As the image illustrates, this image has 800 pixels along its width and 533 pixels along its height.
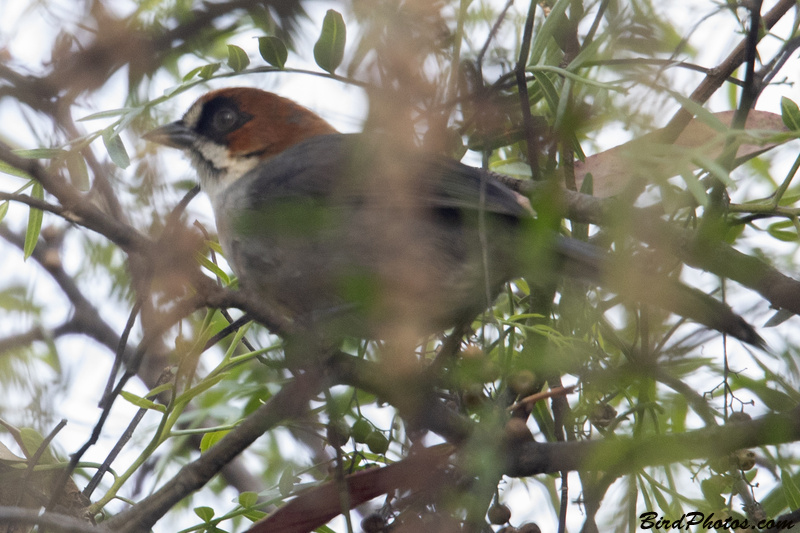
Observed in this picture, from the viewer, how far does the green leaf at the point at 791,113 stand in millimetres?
1874

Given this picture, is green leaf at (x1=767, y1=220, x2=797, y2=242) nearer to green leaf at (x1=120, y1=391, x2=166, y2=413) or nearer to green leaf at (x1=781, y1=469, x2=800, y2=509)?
green leaf at (x1=781, y1=469, x2=800, y2=509)

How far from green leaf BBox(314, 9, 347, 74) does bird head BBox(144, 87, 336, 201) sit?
149 centimetres

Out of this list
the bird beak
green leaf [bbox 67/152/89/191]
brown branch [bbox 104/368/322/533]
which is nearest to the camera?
brown branch [bbox 104/368/322/533]

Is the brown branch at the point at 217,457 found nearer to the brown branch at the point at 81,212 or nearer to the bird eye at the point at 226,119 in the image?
the brown branch at the point at 81,212

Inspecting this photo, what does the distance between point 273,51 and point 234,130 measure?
5.24 feet

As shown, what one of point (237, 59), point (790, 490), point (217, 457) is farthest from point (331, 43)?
point (790, 490)

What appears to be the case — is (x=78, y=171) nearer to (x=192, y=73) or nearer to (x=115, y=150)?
(x=115, y=150)

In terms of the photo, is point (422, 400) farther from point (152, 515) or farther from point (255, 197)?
point (255, 197)

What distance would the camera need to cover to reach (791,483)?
191 centimetres

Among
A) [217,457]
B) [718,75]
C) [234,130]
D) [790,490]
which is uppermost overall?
[234,130]

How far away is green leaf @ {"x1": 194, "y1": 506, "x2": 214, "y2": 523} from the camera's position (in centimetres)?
202

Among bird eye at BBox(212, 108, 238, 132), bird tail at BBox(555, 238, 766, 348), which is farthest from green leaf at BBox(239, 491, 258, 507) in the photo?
bird eye at BBox(212, 108, 238, 132)

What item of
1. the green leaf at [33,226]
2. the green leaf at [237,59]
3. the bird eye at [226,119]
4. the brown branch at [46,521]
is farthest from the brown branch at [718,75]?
the bird eye at [226,119]

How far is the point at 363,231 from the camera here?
2.45 meters
